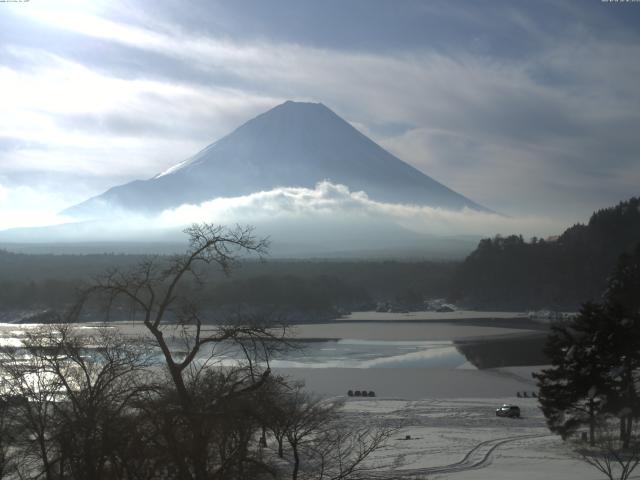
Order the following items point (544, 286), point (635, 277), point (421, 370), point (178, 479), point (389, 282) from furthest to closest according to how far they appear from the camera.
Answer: point (389, 282)
point (544, 286)
point (635, 277)
point (421, 370)
point (178, 479)

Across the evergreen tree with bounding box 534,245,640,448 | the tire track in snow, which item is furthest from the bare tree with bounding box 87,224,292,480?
the evergreen tree with bounding box 534,245,640,448

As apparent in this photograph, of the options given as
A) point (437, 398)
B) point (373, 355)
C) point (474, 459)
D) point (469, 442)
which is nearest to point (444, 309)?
point (373, 355)

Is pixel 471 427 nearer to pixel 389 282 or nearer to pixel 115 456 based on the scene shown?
pixel 115 456

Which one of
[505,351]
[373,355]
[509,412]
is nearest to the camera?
[509,412]

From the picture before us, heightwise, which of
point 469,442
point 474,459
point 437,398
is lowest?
point 437,398

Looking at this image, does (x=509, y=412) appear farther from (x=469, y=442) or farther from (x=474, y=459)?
(x=474, y=459)

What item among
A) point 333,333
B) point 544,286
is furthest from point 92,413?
point 544,286
